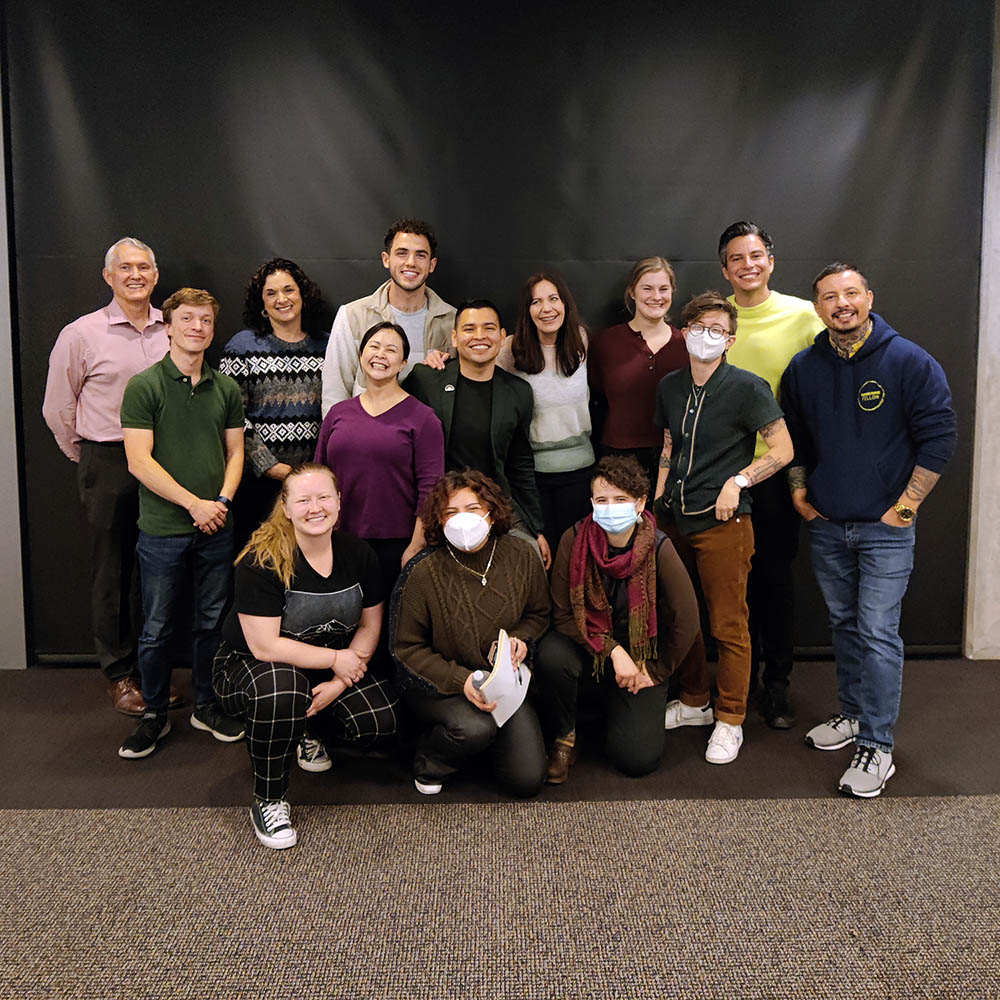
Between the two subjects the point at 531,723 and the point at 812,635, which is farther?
the point at 812,635

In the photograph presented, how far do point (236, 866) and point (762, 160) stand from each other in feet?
10.8

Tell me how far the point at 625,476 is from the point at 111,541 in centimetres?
197

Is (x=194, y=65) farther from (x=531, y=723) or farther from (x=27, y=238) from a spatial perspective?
(x=531, y=723)

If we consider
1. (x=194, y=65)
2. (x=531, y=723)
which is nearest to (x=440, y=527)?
(x=531, y=723)

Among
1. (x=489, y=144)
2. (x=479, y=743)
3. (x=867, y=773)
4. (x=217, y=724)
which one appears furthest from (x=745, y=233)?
(x=217, y=724)

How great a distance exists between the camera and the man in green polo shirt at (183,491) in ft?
8.72

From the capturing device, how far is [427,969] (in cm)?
165

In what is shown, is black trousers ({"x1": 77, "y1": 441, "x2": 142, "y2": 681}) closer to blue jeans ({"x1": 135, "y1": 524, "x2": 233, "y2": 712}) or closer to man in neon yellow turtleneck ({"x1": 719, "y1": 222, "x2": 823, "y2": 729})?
blue jeans ({"x1": 135, "y1": 524, "x2": 233, "y2": 712})

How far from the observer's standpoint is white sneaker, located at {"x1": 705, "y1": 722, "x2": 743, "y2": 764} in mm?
2615

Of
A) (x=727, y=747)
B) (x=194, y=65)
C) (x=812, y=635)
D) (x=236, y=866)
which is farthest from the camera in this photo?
(x=812, y=635)

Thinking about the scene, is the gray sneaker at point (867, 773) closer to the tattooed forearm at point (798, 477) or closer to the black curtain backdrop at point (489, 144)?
the tattooed forearm at point (798, 477)

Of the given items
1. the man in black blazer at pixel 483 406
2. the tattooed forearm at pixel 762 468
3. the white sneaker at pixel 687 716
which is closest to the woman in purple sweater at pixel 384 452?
the man in black blazer at pixel 483 406

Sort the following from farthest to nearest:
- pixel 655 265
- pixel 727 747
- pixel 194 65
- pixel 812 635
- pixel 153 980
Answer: pixel 812 635 < pixel 194 65 < pixel 655 265 < pixel 727 747 < pixel 153 980

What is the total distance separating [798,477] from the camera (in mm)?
2674
